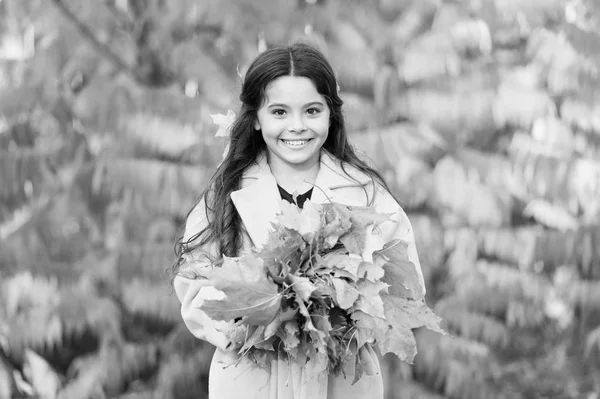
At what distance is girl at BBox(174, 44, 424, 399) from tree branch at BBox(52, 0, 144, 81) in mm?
4044

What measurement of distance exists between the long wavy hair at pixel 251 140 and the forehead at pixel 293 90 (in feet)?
0.06

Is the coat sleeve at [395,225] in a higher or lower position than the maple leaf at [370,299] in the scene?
higher

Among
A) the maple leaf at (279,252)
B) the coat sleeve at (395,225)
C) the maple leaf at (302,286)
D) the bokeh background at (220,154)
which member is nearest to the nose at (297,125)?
the coat sleeve at (395,225)

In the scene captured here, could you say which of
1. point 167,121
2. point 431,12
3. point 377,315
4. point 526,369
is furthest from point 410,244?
point 526,369

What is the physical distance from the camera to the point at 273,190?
3658 mm

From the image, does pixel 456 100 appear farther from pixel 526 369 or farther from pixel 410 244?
pixel 410 244

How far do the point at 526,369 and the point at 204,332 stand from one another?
23.4 ft

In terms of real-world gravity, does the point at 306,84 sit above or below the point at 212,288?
above

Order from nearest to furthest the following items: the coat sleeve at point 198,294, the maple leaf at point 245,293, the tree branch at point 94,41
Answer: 1. the maple leaf at point 245,293
2. the coat sleeve at point 198,294
3. the tree branch at point 94,41

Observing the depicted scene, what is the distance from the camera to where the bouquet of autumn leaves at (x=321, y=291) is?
314 centimetres

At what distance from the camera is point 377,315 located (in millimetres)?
3129

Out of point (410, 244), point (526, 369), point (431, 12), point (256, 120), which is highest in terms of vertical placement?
point (431, 12)

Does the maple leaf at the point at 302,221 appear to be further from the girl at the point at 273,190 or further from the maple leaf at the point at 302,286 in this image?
the girl at the point at 273,190

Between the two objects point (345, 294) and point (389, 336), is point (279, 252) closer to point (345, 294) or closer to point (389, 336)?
point (345, 294)
